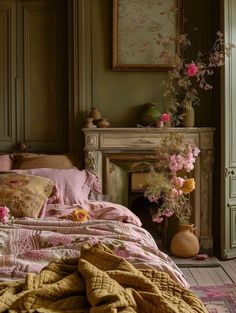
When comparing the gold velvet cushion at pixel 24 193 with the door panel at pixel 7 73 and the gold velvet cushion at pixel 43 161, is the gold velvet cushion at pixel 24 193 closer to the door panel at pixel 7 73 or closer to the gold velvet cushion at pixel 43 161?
the gold velvet cushion at pixel 43 161

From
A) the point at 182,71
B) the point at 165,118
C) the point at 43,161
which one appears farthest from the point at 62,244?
the point at 182,71

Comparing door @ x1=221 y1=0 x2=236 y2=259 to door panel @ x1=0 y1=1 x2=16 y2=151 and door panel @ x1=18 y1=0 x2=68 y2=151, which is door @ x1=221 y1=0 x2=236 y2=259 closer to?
door panel @ x1=18 y1=0 x2=68 y2=151

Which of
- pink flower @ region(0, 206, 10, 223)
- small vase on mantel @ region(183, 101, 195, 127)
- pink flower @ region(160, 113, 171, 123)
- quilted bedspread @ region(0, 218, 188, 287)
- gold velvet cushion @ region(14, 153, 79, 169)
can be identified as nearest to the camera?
quilted bedspread @ region(0, 218, 188, 287)

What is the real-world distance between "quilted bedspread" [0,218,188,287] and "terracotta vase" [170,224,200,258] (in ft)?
5.34

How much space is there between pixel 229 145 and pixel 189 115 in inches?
18.3

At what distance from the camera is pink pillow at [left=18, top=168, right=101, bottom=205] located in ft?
12.2

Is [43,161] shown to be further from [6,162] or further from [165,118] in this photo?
[165,118]

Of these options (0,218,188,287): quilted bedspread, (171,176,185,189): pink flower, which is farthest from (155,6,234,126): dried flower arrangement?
(0,218,188,287): quilted bedspread

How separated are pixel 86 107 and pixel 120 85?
0.39m

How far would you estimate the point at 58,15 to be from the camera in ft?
15.6

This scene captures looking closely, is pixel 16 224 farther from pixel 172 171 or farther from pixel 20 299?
pixel 172 171

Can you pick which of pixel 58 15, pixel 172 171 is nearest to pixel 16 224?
pixel 172 171

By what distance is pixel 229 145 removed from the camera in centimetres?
446

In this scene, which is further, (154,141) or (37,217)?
(154,141)
